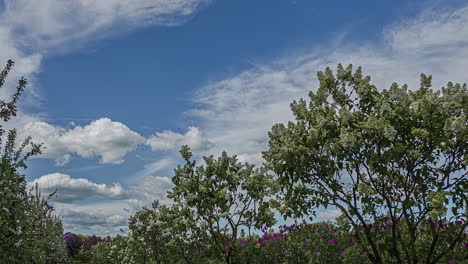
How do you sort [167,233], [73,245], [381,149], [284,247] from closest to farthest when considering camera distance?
[381,149] → [167,233] → [284,247] → [73,245]

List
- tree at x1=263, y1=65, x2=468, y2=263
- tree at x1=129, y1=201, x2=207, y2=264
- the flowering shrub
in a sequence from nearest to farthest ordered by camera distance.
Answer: tree at x1=263, y1=65, x2=468, y2=263 < tree at x1=129, y1=201, x2=207, y2=264 < the flowering shrub

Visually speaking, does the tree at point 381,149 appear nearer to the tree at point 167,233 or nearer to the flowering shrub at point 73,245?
the tree at point 167,233

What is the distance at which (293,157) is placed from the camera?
18.9 feet

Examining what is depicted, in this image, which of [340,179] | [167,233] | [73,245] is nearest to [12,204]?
[167,233]

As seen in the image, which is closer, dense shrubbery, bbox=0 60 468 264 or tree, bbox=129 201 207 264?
dense shrubbery, bbox=0 60 468 264

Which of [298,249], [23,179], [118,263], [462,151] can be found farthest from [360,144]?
[118,263]

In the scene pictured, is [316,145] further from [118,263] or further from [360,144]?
[118,263]

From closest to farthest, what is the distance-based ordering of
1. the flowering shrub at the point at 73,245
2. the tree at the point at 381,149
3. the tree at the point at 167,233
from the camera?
the tree at the point at 381,149 → the tree at the point at 167,233 → the flowering shrub at the point at 73,245

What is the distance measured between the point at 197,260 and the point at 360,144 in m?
5.21

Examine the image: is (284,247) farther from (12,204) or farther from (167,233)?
(12,204)

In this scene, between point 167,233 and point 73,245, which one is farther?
point 73,245

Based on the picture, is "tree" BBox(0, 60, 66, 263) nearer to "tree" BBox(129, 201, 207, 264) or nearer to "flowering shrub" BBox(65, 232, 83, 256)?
"tree" BBox(129, 201, 207, 264)

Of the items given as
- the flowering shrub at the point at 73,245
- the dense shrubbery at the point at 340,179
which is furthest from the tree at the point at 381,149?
the flowering shrub at the point at 73,245

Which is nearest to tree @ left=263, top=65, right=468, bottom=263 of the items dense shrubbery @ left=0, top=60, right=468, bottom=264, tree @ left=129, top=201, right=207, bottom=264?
dense shrubbery @ left=0, top=60, right=468, bottom=264
